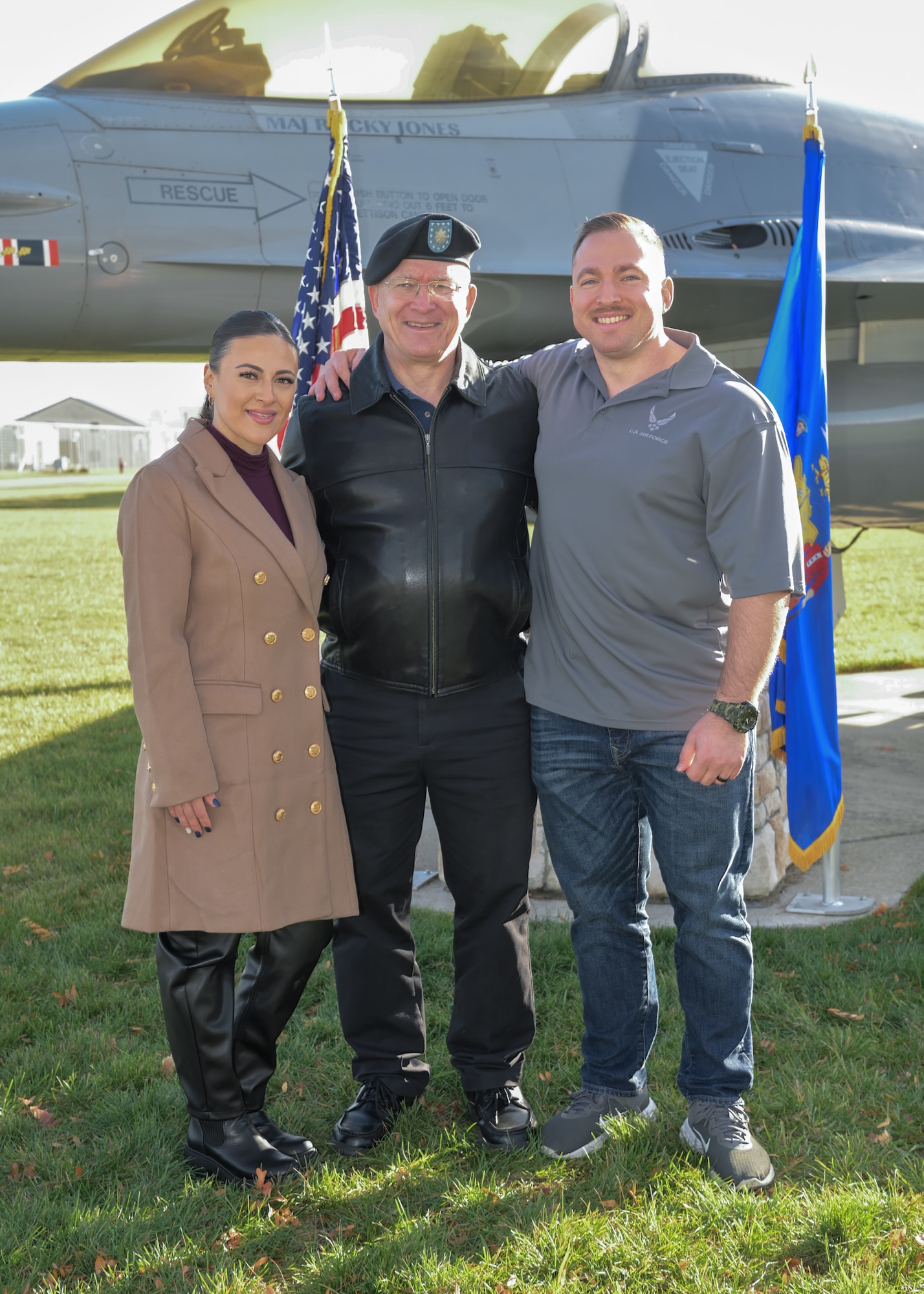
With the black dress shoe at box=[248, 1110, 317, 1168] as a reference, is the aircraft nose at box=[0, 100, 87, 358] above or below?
above

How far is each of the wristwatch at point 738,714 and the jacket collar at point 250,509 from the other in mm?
1011

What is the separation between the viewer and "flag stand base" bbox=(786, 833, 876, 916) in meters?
4.50

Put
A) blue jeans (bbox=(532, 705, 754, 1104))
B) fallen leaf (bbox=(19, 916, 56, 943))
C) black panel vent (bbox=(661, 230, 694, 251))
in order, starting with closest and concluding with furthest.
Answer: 1. blue jeans (bbox=(532, 705, 754, 1104))
2. fallen leaf (bbox=(19, 916, 56, 943))
3. black panel vent (bbox=(661, 230, 694, 251))

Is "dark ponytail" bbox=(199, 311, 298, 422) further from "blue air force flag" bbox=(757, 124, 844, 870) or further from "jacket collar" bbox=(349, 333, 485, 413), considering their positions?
"blue air force flag" bbox=(757, 124, 844, 870)

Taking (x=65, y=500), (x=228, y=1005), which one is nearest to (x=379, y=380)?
(x=228, y=1005)

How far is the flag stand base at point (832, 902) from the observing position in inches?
177

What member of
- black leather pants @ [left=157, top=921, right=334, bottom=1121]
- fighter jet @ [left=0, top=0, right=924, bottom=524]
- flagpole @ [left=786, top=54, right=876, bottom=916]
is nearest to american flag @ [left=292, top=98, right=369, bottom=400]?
fighter jet @ [left=0, top=0, right=924, bottom=524]

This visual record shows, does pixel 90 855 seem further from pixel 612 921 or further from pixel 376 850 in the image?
pixel 612 921

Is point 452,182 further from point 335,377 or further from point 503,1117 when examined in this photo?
point 503,1117

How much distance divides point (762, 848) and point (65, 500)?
119 feet

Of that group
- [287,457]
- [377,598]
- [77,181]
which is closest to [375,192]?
[77,181]

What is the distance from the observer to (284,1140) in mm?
2881

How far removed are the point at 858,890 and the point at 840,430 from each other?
296 cm

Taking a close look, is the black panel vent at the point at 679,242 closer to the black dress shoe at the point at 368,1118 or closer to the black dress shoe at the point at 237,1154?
the black dress shoe at the point at 368,1118
